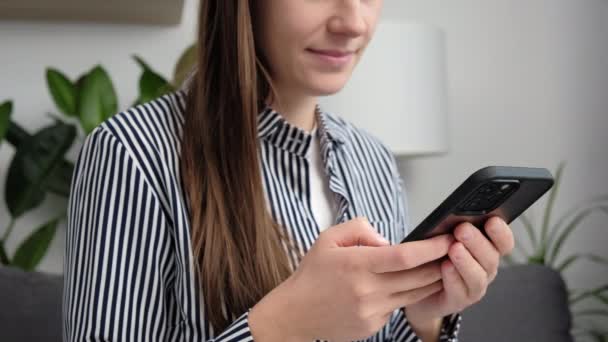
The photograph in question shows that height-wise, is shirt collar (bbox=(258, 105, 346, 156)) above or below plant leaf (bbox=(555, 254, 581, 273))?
above

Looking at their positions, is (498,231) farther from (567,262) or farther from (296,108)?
(567,262)

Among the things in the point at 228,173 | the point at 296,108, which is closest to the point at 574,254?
the point at 296,108

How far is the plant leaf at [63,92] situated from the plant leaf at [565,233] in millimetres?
1166

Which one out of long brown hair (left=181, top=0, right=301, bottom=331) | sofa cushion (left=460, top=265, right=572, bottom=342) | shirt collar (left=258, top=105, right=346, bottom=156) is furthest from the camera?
sofa cushion (left=460, top=265, right=572, bottom=342)

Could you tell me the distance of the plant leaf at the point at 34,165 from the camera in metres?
1.55

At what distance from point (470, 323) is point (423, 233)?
0.63m

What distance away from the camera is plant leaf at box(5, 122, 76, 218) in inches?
61.1

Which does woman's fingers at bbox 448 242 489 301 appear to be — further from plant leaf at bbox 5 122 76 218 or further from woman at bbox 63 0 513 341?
plant leaf at bbox 5 122 76 218

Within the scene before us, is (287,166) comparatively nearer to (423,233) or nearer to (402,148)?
(423,233)

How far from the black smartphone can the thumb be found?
0.04 meters

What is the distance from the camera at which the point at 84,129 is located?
5.25ft

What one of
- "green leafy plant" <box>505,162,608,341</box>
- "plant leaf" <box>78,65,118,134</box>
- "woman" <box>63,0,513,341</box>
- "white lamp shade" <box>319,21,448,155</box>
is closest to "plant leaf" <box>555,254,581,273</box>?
"green leafy plant" <box>505,162,608,341</box>

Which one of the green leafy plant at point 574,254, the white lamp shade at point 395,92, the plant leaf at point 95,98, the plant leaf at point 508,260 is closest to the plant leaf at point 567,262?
the green leafy plant at point 574,254

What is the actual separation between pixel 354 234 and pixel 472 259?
11 cm
